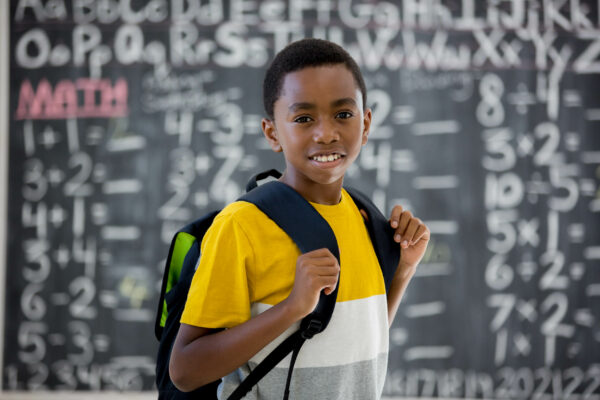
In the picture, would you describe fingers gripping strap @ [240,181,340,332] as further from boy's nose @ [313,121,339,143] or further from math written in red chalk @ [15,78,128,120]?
math written in red chalk @ [15,78,128,120]

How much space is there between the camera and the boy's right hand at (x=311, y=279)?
0.62m

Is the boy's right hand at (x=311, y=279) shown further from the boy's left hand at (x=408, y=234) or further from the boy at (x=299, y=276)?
the boy's left hand at (x=408, y=234)

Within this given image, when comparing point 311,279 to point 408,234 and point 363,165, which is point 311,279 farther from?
point 363,165

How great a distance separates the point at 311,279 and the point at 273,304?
0.29 feet

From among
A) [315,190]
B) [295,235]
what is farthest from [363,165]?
[295,235]

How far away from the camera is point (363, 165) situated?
1.95m

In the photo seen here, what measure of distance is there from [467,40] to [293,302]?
1.61 meters

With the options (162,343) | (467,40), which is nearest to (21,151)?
(162,343)

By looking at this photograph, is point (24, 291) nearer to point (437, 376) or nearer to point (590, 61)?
point (437, 376)

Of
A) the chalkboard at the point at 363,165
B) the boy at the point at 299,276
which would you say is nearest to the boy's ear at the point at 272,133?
the boy at the point at 299,276

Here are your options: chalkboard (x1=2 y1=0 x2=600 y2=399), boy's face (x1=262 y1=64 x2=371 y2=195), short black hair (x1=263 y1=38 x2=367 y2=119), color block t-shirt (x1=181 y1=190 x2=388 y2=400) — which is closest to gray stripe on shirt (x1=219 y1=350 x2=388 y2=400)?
color block t-shirt (x1=181 y1=190 x2=388 y2=400)

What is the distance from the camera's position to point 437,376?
1.92 m

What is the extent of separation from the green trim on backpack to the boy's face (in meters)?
0.20

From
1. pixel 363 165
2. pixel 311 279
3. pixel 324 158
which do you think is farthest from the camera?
pixel 363 165
